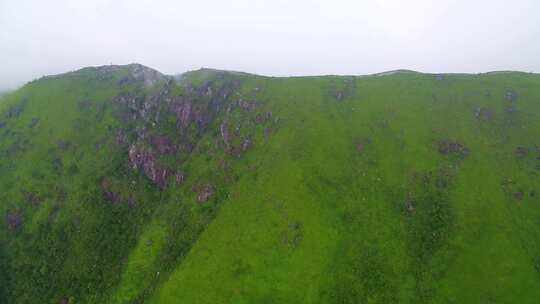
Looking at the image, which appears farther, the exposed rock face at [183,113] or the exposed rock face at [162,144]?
the exposed rock face at [183,113]

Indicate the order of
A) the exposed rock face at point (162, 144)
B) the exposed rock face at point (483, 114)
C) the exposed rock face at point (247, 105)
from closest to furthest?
the exposed rock face at point (483, 114) → the exposed rock face at point (162, 144) → the exposed rock face at point (247, 105)

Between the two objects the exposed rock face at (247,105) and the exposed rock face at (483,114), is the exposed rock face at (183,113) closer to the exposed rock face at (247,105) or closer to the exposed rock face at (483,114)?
the exposed rock face at (247,105)

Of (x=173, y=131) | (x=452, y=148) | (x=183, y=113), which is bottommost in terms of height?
(x=452, y=148)

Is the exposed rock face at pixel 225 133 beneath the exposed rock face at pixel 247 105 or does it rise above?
beneath

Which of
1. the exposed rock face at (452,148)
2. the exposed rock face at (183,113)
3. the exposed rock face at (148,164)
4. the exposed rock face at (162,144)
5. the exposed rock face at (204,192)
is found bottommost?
the exposed rock face at (204,192)

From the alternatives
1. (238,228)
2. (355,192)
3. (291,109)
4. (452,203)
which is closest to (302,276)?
(238,228)

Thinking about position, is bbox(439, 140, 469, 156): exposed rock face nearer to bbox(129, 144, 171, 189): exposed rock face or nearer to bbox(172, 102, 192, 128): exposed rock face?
bbox(172, 102, 192, 128): exposed rock face

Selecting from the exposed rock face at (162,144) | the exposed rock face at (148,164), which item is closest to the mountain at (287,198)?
the exposed rock face at (162,144)

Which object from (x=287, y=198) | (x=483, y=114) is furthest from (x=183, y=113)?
(x=483, y=114)

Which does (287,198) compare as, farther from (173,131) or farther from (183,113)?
(183,113)

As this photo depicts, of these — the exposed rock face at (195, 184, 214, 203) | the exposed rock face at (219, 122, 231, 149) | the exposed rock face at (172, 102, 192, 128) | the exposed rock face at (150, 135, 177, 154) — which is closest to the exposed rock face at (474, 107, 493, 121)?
the exposed rock face at (219, 122, 231, 149)
